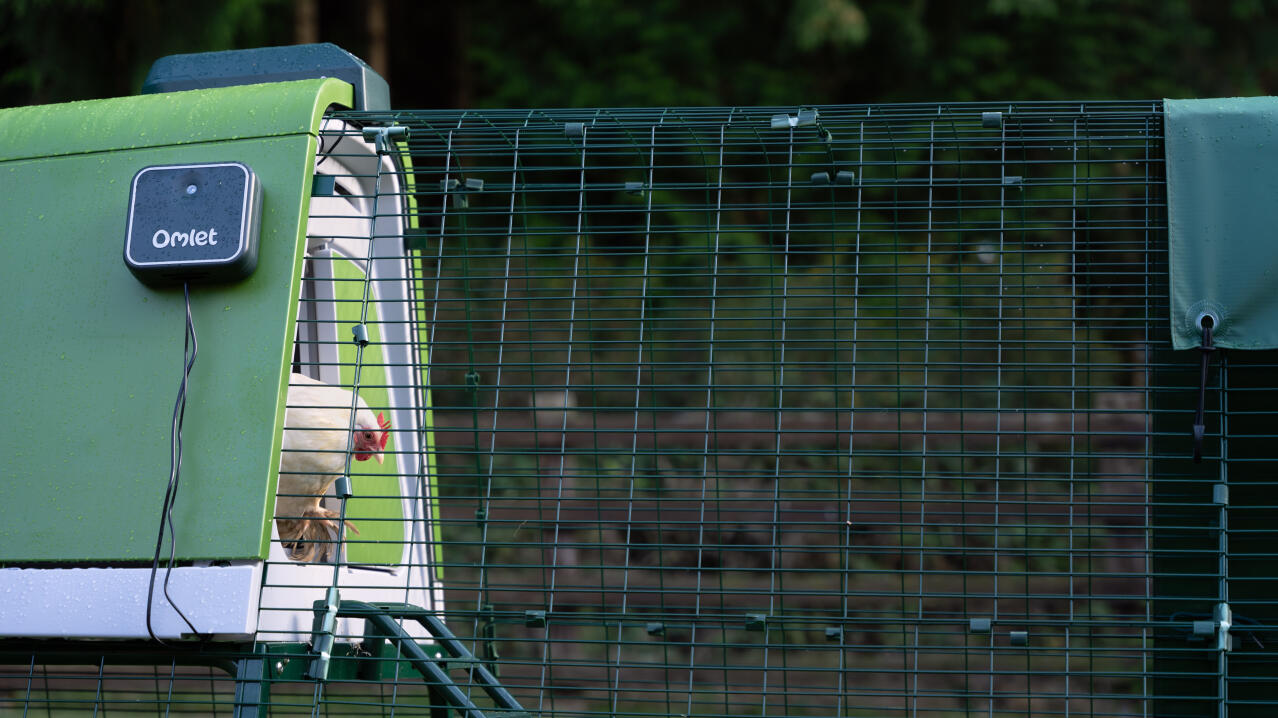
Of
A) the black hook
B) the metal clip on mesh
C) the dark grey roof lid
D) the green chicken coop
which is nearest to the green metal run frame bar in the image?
the green chicken coop

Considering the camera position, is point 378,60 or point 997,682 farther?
point 378,60

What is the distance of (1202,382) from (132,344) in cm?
217

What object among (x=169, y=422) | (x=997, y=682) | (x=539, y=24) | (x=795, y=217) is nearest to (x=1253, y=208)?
(x=169, y=422)

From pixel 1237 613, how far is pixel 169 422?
2.30 meters

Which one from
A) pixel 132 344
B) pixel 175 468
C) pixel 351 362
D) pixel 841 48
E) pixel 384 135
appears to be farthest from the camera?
pixel 841 48

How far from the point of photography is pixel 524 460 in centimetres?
666

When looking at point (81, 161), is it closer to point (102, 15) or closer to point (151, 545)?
point (151, 545)

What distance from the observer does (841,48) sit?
663 cm

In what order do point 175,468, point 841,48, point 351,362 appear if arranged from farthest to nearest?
point 841,48 < point 351,362 < point 175,468

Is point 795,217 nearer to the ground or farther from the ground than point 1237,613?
farther from the ground

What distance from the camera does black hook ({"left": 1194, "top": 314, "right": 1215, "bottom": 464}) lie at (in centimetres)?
222

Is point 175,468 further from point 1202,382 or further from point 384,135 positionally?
point 1202,382

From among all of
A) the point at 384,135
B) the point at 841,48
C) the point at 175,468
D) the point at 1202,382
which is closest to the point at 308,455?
the point at 175,468

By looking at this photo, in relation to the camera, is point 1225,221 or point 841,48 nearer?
point 1225,221
